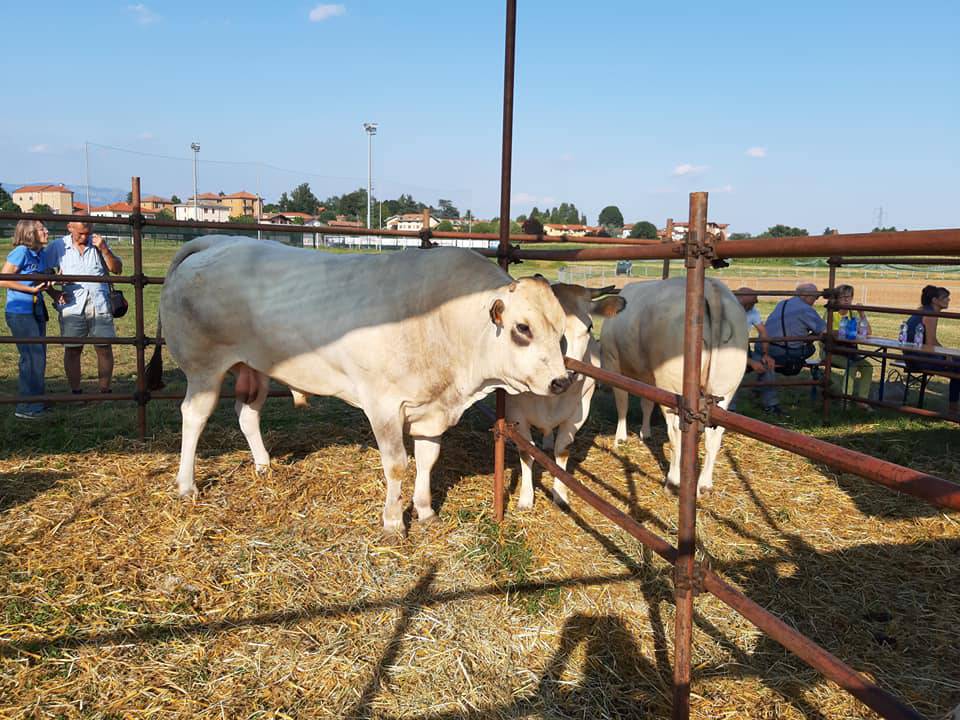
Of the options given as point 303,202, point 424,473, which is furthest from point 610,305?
point 303,202

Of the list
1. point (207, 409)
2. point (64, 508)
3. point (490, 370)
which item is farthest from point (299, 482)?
point (490, 370)

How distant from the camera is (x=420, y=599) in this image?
11.4ft

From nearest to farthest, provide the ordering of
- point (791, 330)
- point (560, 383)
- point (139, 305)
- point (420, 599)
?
point (420, 599)
point (560, 383)
point (139, 305)
point (791, 330)

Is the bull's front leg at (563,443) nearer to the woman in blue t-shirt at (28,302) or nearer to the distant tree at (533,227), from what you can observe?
the distant tree at (533,227)

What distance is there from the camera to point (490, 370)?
3.94 m

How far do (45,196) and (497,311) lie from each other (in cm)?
5453

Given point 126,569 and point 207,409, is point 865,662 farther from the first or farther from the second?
point 207,409

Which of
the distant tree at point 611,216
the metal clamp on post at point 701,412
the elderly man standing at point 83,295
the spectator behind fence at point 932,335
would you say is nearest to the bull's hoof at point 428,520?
the metal clamp on post at point 701,412

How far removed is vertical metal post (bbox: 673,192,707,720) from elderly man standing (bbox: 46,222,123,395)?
591cm

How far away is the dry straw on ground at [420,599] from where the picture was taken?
284 cm

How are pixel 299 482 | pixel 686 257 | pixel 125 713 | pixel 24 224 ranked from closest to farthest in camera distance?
pixel 686 257, pixel 125 713, pixel 299 482, pixel 24 224

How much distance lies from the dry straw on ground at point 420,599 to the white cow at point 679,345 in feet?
1.28

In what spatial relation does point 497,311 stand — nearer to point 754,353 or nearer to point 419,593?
point 419,593

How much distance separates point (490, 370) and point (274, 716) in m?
1.94
